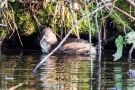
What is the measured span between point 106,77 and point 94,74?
0.31 metres

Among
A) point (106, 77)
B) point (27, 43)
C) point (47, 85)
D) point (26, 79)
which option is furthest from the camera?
point (27, 43)

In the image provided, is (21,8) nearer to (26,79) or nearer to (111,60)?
(111,60)

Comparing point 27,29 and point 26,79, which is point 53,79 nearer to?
point 26,79

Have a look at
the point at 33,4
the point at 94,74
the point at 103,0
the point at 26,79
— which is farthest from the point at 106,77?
the point at 33,4

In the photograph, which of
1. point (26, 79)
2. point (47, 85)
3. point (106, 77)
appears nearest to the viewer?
point (47, 85)

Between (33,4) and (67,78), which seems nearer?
(67,78)

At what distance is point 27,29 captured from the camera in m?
10.2

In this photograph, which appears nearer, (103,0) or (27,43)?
(103,0)

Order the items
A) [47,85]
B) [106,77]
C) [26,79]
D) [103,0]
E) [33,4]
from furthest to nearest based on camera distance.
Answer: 1. [33,4]
2. [106,77]
3. [26,79]
4. [47,85]
5. [103,0]

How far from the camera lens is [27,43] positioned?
35.4ft

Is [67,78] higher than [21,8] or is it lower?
lower

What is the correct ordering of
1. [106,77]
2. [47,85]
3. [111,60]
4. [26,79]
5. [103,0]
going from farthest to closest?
1. [111,60]
2. [106,77]
3. [26,79]
4. [47,85]
5. [103,0]

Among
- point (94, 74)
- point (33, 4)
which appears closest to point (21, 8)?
point (33, 4)

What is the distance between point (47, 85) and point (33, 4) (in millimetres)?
5609
